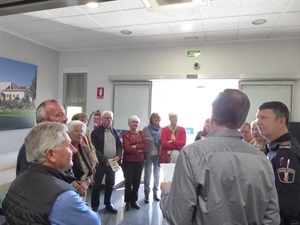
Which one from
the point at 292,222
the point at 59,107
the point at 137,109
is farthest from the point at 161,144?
the point at 292,222

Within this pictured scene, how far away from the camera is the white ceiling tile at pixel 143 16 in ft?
10.7

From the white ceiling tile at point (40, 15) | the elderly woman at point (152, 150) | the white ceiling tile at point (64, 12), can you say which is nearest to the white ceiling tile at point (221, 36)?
the elderly woman at point (152, 150)

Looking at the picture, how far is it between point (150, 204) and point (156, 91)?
240cm

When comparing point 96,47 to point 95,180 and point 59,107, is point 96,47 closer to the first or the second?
point 95,180

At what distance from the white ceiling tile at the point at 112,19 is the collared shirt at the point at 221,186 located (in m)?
2.88

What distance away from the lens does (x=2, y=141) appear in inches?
163

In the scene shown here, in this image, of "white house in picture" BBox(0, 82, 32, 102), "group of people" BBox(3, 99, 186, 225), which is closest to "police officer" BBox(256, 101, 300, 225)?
"group of people" BBox(3, 99, 186, 225)

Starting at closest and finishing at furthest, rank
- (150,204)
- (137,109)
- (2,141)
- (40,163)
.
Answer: (40,163)
(150,204)
(2,141)
(137,109)

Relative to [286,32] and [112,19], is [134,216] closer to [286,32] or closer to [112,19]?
[112,19]

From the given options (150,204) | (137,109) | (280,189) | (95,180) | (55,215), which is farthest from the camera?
(137,109)

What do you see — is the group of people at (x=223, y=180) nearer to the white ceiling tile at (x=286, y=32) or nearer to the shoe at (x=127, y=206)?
the shoe at (x=127, y=206)

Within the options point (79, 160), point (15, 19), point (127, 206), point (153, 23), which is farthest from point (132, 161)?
point (15, 19)

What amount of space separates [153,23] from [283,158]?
2948 mm

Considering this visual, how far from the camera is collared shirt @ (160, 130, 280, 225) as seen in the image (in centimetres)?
98
